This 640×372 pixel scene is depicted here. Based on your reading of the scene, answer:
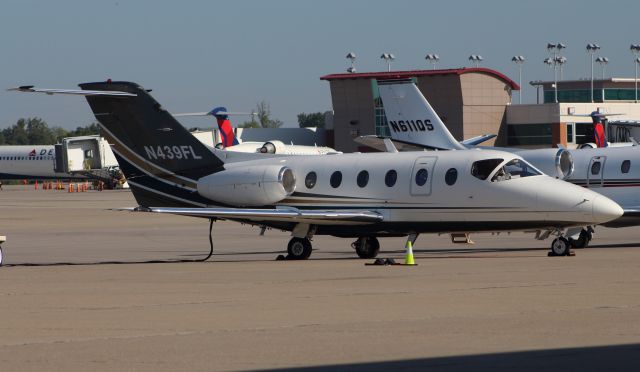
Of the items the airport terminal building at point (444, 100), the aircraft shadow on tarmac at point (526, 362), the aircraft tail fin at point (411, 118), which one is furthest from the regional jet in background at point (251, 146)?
the aircraft shadow on tarmac at point (526, 362)

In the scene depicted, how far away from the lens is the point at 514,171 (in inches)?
1011

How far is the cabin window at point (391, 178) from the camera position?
26.7 meters

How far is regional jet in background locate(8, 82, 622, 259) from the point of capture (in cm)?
2536

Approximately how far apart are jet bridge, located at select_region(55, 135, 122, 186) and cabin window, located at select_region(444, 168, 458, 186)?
7548 centimetres

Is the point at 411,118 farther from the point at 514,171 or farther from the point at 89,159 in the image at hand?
the point at 89,159

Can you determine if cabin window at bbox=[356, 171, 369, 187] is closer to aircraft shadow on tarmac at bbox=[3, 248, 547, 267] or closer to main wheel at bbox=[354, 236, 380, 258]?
main wheel at bbox=[354, 236, 380, 258]

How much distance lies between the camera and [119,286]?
19547 mm

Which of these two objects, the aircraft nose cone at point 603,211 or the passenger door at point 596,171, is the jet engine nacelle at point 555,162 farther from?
the aircraft nose cone at point 603,211

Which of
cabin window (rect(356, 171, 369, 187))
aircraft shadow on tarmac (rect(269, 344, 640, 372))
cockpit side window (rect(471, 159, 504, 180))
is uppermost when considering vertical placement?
cockpit side window (rect(471, 159, 504, 180))

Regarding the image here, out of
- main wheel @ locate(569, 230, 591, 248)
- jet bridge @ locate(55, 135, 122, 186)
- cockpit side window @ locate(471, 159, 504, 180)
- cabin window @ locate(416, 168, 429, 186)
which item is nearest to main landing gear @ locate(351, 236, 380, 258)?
cabin window @ locate(416, 168, 429, 186)

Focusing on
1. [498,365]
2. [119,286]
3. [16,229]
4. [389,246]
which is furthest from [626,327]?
[16,229]

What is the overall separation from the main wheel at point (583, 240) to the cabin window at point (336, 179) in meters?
6.44

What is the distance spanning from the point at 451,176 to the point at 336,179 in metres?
2.84

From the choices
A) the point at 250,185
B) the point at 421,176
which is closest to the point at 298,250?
the point at 250,185
